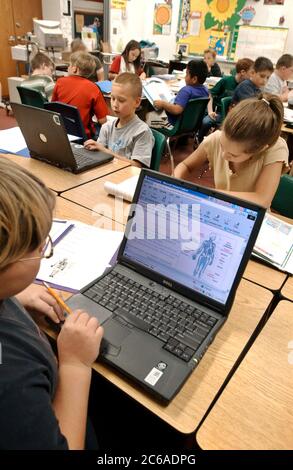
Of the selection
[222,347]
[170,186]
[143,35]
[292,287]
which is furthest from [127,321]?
[143,35]

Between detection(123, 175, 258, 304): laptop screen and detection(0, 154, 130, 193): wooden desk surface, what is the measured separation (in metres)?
0.67

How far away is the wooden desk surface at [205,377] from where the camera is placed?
1.99 ft

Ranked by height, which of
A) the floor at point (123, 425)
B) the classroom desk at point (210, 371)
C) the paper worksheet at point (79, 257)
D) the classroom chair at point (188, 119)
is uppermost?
the paper worksheet at point (79, 257)

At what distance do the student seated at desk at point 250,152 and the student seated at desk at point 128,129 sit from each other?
26 centimetres

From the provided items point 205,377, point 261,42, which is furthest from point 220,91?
point 205,377

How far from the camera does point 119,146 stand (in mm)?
1959

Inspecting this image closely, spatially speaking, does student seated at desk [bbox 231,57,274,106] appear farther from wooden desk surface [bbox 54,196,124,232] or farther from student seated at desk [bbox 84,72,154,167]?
wooden desk surface [bbox 54,196,124,232]

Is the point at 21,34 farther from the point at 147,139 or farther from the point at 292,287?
the point at 292,287

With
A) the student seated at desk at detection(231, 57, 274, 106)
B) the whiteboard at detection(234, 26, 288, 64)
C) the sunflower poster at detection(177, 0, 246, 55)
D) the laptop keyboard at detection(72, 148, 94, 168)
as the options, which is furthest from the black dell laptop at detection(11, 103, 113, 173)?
the sunflower poster at detection(177, 0, 246, 55)

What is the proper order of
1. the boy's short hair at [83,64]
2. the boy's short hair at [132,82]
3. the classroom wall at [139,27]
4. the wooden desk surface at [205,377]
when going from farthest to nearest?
the classroom wall at [139,27]
the boy's short hair at [83,64]
the boy's short hair at [132,82]
the wooden desk surface at [205,377]

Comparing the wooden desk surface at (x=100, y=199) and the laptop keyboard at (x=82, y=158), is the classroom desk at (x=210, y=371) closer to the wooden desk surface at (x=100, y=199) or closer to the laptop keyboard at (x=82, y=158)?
the wooden desk surface at (x=100, y=199)

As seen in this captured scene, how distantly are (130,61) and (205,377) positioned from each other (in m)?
4.86

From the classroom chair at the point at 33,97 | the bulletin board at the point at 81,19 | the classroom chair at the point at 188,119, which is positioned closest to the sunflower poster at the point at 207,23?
the bulletin board at the point at 81,19

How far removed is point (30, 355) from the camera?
57 centimetres
